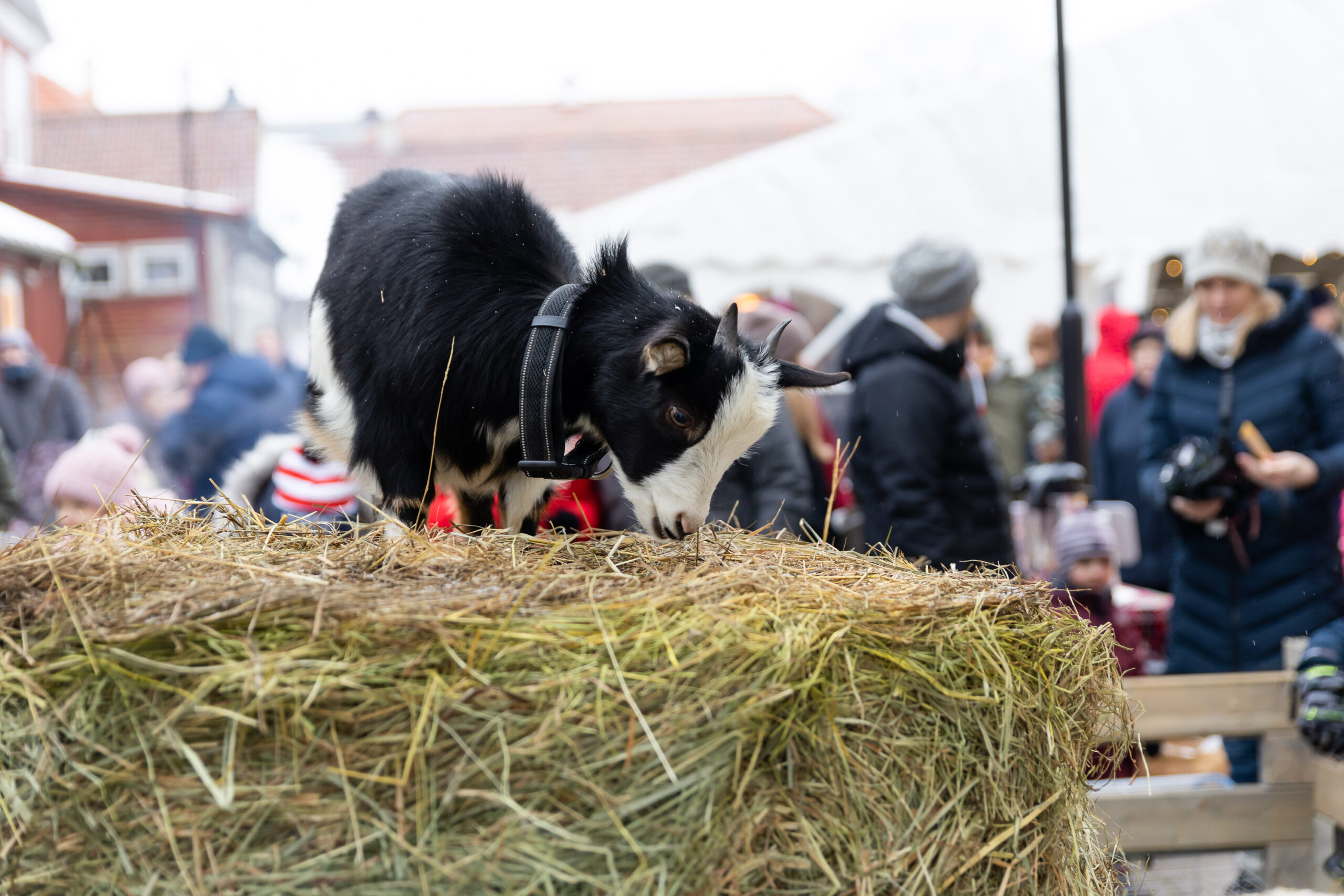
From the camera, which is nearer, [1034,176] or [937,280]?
[937,280]

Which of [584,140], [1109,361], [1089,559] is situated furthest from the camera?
[584,140]

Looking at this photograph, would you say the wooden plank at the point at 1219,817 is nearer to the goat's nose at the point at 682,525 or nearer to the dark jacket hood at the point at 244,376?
the goat's nose at the point at 682,525

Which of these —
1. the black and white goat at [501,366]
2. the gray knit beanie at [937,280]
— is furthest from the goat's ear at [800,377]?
the gray knit beanie at [937,280]

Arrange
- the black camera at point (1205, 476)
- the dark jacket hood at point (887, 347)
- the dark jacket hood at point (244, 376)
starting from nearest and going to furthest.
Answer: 1. the dark jacket hood at point (887, 347)
2. the black camera at point (1205, 476)
3. the dark jacket hood at point (244, 376)

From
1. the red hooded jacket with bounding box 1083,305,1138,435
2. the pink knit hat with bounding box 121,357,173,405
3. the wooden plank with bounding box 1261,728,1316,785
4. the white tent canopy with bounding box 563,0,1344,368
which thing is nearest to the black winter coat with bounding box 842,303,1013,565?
the wooden plank with bounding box 1261,728,1316,785

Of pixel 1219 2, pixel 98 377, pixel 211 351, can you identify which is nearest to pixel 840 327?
pixel 1219 2

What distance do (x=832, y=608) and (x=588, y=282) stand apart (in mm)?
1181

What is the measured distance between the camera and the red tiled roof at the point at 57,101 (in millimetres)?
31000

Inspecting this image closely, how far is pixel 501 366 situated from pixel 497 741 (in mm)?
1195

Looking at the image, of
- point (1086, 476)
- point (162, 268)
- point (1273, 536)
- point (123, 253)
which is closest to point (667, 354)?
point (1273, 536)

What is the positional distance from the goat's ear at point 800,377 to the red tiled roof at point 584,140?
20676 millimetres

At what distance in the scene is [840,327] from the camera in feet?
29.5

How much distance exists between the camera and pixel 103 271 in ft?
72.8

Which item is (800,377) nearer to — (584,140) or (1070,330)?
(1070,330)
